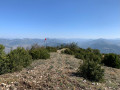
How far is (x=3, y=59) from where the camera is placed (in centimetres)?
461

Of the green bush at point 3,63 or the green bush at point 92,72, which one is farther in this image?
the green bush at point 92,72

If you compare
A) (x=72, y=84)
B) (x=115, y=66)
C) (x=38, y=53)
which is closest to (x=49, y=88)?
(x=72, y=84)

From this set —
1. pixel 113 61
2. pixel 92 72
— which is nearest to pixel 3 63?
pixel 92 72

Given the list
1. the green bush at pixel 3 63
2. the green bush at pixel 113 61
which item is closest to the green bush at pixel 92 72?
the green bush at pixel 3 63

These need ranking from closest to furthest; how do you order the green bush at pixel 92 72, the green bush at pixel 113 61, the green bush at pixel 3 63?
the green bush at pixel 3 63 < the green bush at pixel 92 72 < the green bush at pixel 113 61

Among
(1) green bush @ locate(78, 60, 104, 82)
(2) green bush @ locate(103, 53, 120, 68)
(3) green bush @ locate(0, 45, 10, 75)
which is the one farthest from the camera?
(2) green bush @ locate(103, 53, 120, 68)

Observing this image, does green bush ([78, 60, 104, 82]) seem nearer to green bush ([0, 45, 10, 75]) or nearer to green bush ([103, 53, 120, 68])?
green bush ([0, 45, 10, 75])

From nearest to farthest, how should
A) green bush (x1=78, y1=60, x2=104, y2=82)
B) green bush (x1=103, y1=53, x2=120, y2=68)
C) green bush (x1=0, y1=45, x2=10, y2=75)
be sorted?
green bush (x1=0, y1=45, x2=10, y2=75), green bush (x1=78, y1=60, x2=104, y2=82), green bush (x1=103, y1=53, x2=120, y2=68)

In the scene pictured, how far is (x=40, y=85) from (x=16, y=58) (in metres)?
2.62

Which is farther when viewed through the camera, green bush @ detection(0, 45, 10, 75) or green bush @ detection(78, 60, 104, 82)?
green bush @ detection(78, 60, 104, 82)

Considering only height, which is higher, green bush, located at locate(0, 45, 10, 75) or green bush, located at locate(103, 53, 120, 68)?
green bush, located at locate(0, 45, 10, 75)

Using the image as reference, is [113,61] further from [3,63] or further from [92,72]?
[3,63]

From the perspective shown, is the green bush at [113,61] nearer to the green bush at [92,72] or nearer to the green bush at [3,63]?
the green bush at [92,72]

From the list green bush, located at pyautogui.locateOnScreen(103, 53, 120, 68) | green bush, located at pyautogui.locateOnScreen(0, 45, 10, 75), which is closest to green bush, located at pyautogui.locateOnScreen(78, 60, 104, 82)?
green bush, located at pyautogui.locateOnScreen(0, 45, 10, 75)
